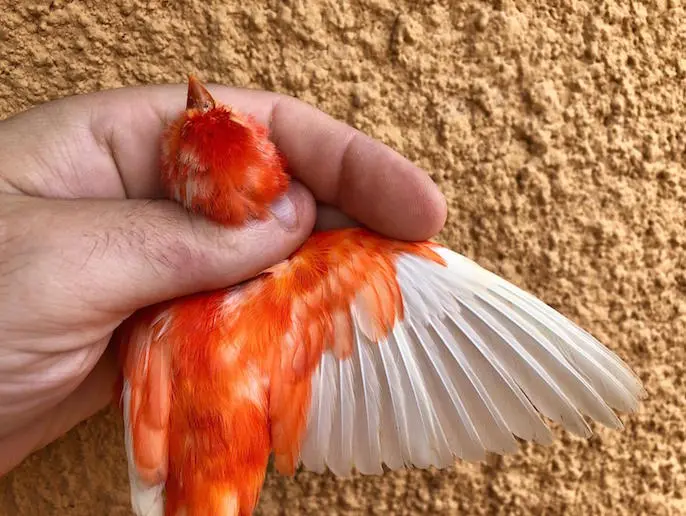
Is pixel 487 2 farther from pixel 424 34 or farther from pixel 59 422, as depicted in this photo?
pixel 59 422

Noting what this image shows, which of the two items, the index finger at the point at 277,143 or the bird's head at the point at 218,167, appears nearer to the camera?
the bird's head at the point at 218,167

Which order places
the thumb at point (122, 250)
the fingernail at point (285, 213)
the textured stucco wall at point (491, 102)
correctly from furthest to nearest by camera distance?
the textured stucco wall at point (491, 102)
the fingernail at point (285, 213)
the thumb at point (122, 250)

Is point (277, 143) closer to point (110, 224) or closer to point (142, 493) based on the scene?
point (110, 224)

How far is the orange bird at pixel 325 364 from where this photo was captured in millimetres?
785

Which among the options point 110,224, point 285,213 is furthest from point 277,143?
point 110,224

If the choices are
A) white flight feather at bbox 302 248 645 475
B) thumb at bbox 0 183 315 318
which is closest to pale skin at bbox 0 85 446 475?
thumb at bbox 0 183 315 318

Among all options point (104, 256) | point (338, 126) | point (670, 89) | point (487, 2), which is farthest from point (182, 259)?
point (670, 89)

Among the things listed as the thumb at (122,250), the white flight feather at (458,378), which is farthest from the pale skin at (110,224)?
the white flight feather at (458,378)

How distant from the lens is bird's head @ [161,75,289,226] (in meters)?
0.80

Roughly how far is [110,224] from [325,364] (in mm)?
295

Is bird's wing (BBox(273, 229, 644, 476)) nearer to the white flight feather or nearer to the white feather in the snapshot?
the white flight feather

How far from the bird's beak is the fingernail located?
143 millimetres

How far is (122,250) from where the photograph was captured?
77cm

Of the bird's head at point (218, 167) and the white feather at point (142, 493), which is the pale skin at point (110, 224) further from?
the white feather at point (142, 493)
